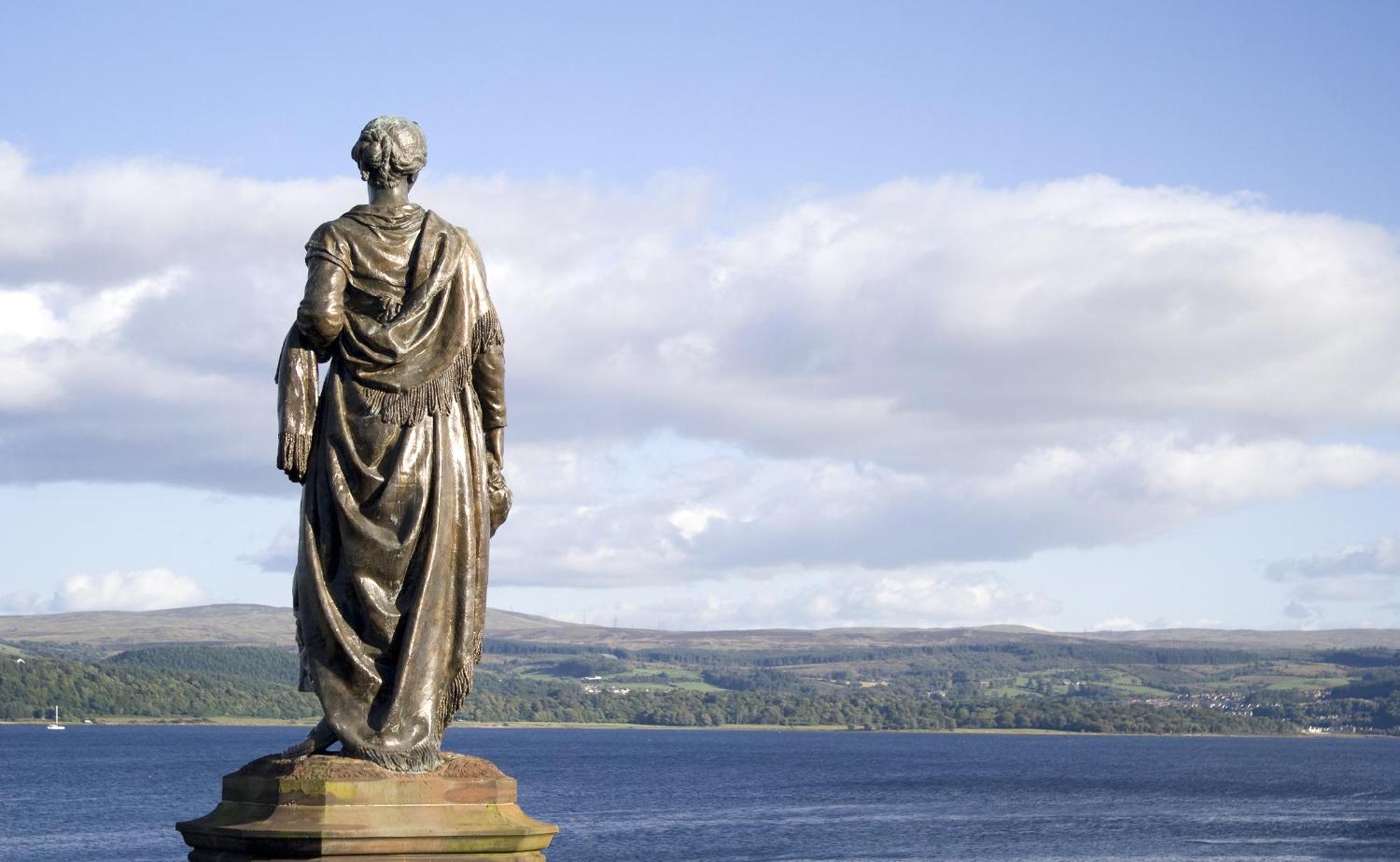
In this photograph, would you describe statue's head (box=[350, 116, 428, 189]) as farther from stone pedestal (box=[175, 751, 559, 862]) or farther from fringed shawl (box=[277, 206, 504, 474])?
stone pedestal (box=[175, 751, 559, 862])

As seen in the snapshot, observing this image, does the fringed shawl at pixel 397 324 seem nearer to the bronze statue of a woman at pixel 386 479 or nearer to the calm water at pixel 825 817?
the bronze statue of a woman at pixel 386 479

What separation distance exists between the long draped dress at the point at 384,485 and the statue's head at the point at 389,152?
0.43 m

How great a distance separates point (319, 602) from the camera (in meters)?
11.2

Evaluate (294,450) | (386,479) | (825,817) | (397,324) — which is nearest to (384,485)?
(386,479)

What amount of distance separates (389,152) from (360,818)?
4.02 m

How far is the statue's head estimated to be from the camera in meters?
11.8

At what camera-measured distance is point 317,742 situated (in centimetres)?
1095

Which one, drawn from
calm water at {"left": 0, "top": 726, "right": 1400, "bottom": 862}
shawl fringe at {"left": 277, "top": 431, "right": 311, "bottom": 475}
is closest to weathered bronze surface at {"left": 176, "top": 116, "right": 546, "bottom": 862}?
shawl fringe at {"left": 277, "top": 431, "right": 311, "bottom": 475}

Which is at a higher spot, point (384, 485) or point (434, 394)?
point (434, 394)

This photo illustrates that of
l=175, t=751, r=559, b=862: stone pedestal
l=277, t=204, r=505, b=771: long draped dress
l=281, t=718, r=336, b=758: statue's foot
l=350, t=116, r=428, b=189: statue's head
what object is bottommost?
l=175, t=751, r=559, b=862: stone pedestal

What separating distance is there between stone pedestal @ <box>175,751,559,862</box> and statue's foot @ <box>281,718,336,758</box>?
18cm

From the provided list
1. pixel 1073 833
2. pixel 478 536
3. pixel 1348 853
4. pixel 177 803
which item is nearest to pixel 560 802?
pixel 177 803

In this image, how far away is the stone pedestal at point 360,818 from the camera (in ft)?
33.6

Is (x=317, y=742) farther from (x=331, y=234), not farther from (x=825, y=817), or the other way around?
(x=825, y=817)
